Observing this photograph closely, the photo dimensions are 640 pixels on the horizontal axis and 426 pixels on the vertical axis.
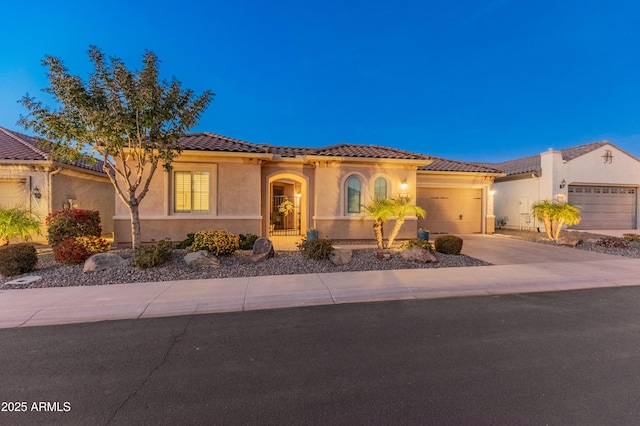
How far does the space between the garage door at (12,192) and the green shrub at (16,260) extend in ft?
19.5

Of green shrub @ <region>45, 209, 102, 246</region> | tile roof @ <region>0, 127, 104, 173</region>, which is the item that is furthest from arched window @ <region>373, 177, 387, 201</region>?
tile roof @ <region>0, 127, 104, 173</region>

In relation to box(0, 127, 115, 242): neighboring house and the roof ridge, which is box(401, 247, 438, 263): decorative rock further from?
the roof ridge

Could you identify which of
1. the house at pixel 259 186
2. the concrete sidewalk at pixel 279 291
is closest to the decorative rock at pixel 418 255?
the concrete sidewalk at pixel 279 291

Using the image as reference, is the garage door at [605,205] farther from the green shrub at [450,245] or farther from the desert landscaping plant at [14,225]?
the desert landscaping plant at [14,225]

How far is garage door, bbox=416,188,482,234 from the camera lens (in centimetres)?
1591

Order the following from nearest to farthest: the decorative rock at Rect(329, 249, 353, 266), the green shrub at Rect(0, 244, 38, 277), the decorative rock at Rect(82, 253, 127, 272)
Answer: the green shrub at Rect(0, 244, 38, 277), the decorative rock at Rect(82, 253, 127, 272), the decorative rock at Rect(329, 249, 353, 266)

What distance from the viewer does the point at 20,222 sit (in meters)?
9.05

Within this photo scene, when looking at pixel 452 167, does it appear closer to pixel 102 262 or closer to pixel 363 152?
pixel 363 152

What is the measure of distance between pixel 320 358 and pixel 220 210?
9.05 meters

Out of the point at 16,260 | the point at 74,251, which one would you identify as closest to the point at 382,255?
the point at 74,251

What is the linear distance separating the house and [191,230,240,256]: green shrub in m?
2.80

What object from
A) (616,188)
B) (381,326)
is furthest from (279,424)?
(616,188)

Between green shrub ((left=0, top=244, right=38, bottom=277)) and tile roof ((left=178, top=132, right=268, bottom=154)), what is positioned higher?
tile roof ((left=178, top=132, right=268, bottom=154))

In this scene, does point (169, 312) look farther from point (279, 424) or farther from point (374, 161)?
point (374, 161)
